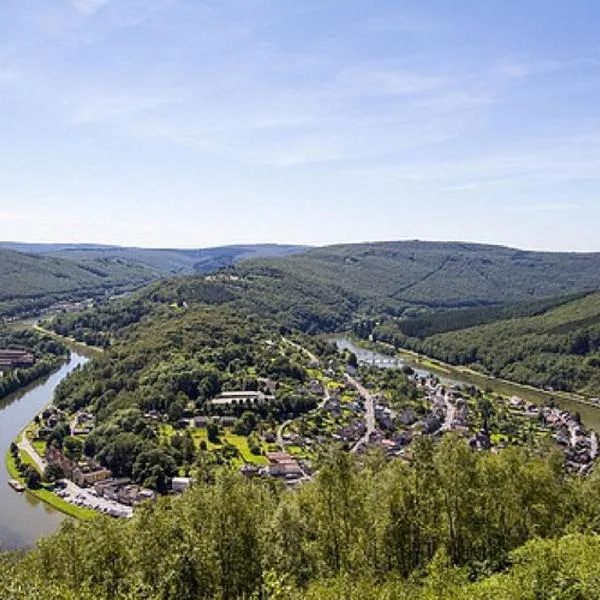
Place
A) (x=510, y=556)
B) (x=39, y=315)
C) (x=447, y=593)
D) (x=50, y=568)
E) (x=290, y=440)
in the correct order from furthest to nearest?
(x=39, y=315) → (x=290, y=440) → (x=50, y=568) → (x=510, y=556) → (x=447, y=593)

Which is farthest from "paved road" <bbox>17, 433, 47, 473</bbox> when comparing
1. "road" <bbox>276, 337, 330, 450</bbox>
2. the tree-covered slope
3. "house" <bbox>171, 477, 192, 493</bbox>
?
the tree-covered slope

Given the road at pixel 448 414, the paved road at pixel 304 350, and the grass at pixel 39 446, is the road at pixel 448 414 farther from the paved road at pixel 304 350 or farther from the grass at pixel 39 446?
the grass at pixel 39 446

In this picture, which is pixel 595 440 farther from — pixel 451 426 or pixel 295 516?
pixel 295 516

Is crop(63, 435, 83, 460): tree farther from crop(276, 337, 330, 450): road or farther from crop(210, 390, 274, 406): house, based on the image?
crop(276, 337, 330, 450): road

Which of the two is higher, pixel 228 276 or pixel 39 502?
pixel 228 276

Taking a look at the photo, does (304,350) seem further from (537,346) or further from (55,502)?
(55,502)

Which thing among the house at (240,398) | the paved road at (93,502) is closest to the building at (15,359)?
the house at (240,398)

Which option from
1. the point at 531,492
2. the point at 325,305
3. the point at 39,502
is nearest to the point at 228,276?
the point at 325,305

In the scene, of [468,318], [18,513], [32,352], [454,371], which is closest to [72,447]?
[18,513]
